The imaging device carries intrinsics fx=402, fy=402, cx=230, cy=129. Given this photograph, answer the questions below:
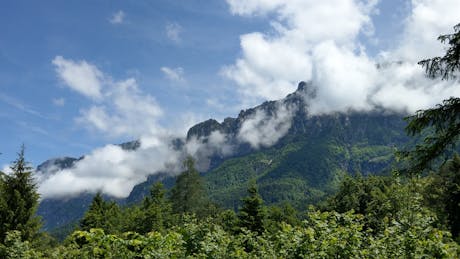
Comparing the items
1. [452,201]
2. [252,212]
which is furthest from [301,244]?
[252,212]

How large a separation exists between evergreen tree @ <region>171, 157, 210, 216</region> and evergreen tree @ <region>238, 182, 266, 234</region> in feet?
93.4

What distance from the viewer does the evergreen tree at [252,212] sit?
4897cm

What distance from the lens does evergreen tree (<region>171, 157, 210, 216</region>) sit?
3042 inches

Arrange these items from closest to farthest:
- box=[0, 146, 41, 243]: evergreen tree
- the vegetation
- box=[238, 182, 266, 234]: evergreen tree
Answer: the vegetation → box=[0, 146, 41, 243]: evergreen tree → box=[238, 182, 266, 234]: evergreen tree

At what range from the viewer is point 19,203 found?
1102 inches

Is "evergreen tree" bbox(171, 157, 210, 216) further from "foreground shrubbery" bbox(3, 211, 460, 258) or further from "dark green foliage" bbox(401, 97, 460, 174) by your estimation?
"dark green foliage" bbox(401, 97, 460, 174)

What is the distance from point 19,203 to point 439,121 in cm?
2701

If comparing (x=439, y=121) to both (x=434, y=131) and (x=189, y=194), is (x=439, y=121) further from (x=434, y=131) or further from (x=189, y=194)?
(x=189, y=194)

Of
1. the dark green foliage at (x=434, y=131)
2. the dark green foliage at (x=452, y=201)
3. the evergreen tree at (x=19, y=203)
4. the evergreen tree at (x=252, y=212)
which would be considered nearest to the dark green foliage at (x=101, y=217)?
the evergreen tree at (x=252, y=212)

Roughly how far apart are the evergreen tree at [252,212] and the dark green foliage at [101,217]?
16327 millimetres

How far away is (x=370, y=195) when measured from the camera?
2360 inches

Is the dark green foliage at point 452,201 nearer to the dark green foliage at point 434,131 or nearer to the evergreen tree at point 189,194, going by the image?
the dark green foliage at point 434,131

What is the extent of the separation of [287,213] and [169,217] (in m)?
24.3

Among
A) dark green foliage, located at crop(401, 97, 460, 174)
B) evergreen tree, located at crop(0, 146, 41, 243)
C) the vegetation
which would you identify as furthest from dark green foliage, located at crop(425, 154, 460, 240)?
evergreen tree, located at crop(0, 146, 41, 243)
